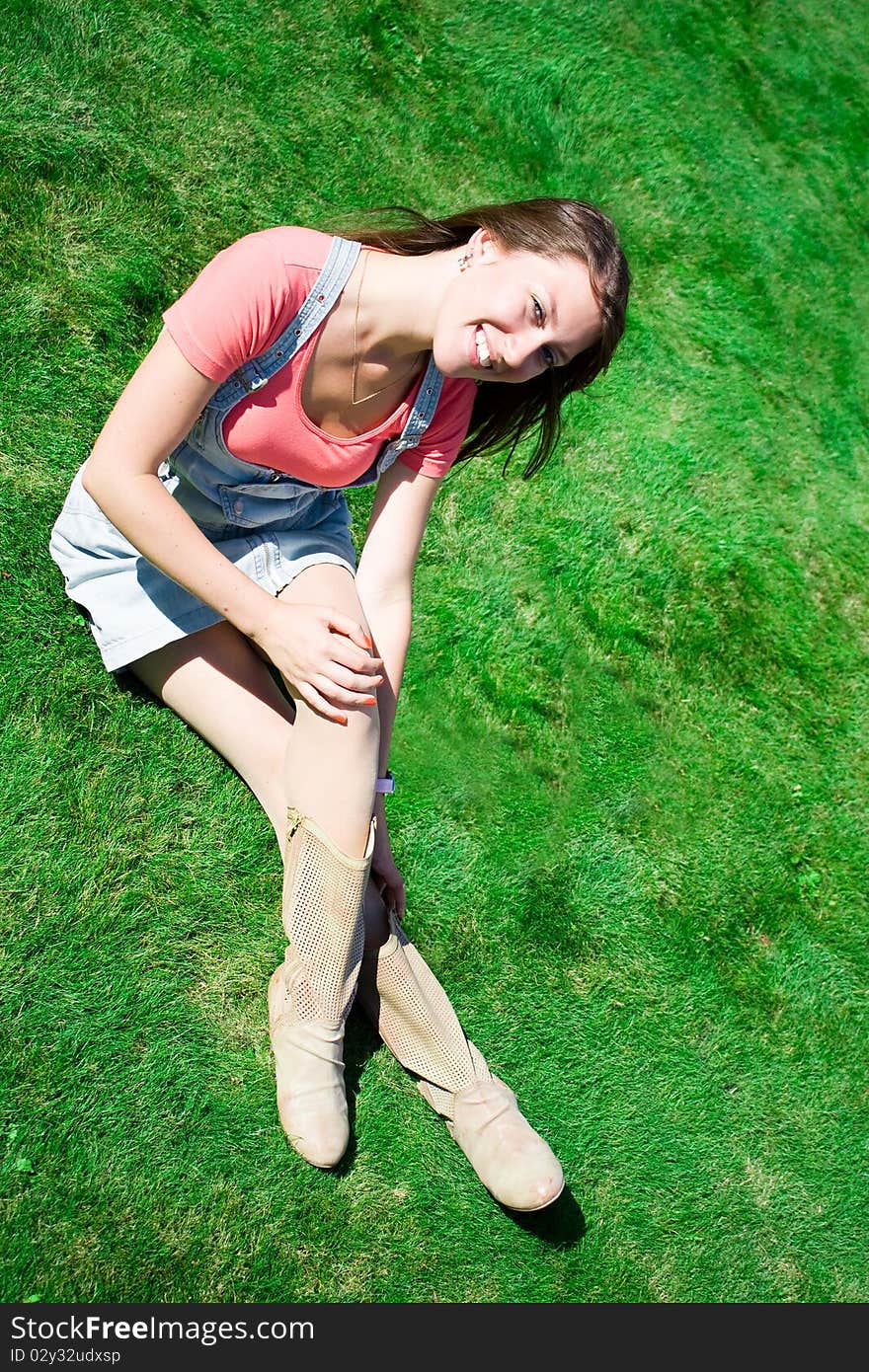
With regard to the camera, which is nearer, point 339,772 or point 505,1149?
point 339,772

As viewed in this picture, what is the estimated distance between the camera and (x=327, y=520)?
311cm

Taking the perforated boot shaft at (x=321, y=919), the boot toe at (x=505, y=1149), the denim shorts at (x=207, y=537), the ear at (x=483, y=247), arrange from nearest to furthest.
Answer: the ear at (x=483, y=247) < the perforated boot shaft at (x=321, y=919) < the denim shorts at (x=207, y=537) < the boot toe at (x=505, y=1149)

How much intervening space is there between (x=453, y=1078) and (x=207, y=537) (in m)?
1.68

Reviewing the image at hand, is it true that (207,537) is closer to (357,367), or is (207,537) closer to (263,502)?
(263,502)

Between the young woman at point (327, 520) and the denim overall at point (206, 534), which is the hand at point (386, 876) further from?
the denim overall at point (206, 534)

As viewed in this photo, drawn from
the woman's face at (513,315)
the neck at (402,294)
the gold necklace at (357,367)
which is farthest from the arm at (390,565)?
the woman's face at (513,315)

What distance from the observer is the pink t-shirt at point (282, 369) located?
2334mm

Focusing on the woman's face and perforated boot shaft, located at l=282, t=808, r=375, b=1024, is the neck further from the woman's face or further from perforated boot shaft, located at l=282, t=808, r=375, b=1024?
perforated boot shaft, located at l=282, t=808, r=375, b=1024

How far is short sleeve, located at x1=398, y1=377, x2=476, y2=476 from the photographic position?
2803 millimetres

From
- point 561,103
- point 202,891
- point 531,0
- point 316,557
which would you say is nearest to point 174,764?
point 202,891

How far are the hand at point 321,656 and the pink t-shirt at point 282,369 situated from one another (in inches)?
15.2

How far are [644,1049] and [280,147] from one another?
11.7 feet

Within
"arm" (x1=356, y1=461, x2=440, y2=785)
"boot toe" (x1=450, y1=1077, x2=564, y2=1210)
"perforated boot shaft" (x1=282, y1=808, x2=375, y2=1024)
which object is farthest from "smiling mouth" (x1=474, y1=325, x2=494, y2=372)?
"boot toe" (x1=450, y1=1077, x2=564, y2=1210)

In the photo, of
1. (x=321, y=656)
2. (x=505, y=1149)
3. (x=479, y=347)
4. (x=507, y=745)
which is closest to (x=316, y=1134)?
(x=505, y=1149)
